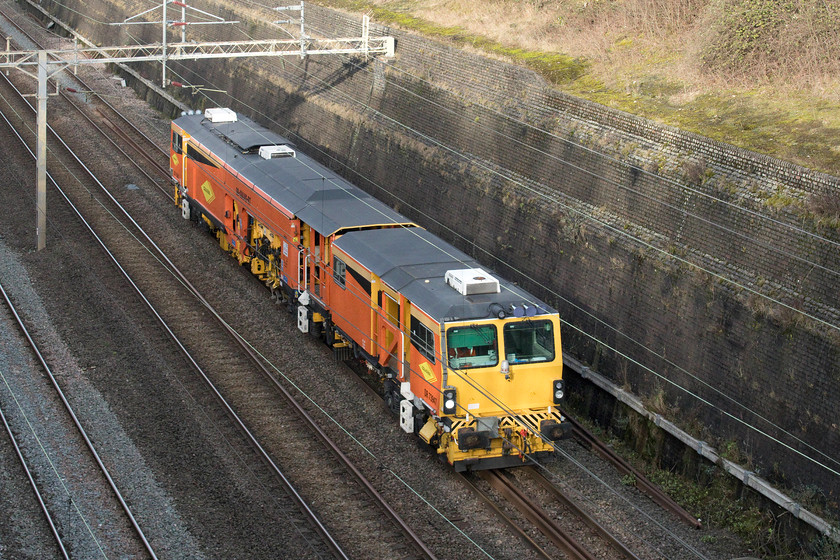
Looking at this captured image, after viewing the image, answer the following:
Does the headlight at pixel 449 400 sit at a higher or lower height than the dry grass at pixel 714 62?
lower

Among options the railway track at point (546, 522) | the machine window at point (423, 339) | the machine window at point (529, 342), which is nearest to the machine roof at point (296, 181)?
the machine window at point (423, 339)

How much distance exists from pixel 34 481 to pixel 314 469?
14.2 ft

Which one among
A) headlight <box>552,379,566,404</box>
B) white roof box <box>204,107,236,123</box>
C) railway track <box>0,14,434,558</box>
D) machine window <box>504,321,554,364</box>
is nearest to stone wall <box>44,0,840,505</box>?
headlight <box>552,379,566,404</box>

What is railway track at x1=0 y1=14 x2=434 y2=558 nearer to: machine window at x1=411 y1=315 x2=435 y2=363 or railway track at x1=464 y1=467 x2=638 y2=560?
railway track at x1=464 y1=467 x2=638 y2=560

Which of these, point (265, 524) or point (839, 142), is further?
point (839, 142)

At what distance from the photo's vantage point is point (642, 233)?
59.2 feet

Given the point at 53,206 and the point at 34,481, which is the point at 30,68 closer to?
the point at 53,206

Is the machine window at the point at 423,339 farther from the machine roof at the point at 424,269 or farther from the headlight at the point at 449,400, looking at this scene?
the headlight at the point at 449,400

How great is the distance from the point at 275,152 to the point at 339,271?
6065mm

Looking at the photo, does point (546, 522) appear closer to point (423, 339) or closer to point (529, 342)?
point (529, 342)

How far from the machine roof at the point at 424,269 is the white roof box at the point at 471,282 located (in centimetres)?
7

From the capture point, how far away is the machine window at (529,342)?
1539cm

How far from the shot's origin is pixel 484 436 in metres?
15.3

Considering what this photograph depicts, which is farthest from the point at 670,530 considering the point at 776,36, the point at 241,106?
the point at 241,106
